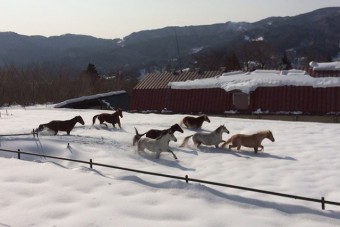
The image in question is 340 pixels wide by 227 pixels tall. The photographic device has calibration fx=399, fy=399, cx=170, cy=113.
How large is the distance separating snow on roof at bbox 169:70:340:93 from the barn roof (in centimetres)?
162

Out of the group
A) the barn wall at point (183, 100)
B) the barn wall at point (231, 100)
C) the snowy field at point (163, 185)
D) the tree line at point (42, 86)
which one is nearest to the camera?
the snowy field at point (163, 185)

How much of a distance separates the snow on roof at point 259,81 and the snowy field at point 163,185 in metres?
13.2

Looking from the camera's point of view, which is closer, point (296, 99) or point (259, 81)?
point (296, 99)

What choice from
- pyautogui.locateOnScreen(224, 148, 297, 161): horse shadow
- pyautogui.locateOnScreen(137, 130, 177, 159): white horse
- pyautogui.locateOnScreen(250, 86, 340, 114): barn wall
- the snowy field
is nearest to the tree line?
pyautogui.locateOnScreen(250, 86, 340, 114): barn wall

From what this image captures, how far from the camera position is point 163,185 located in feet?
24.8

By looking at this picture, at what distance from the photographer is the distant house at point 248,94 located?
25250mm

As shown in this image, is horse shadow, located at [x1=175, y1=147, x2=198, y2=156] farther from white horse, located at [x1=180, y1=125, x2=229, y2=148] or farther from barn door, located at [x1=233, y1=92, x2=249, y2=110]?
barn door, located at [x1=233, y1=92, x2=249, y2=110]

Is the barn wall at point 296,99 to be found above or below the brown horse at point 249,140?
above

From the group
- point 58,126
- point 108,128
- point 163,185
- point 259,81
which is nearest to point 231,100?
point 259,81

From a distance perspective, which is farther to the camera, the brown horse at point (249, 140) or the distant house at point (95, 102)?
the distant house at point (95, 102)

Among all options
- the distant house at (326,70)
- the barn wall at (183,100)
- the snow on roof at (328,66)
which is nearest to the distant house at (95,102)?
the barn wall at (183,100)

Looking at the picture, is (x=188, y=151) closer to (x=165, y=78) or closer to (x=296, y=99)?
(x=296, y=99)

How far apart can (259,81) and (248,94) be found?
1.29 metres

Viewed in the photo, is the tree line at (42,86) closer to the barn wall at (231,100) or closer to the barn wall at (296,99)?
the barn wall at (231,100)
